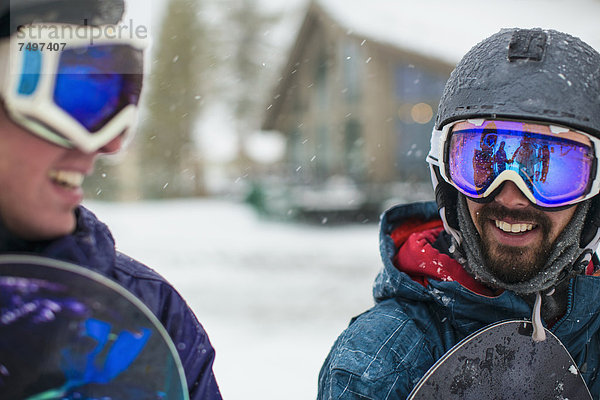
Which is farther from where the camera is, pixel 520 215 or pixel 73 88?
pixel 520 215

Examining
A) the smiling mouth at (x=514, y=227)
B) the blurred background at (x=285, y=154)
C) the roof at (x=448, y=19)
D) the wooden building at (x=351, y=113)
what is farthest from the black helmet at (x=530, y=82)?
the wooden building at (x=351, y=113)

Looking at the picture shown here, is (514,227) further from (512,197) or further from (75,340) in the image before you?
(75,340)

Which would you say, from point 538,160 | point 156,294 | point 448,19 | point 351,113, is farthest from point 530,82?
point 351,113

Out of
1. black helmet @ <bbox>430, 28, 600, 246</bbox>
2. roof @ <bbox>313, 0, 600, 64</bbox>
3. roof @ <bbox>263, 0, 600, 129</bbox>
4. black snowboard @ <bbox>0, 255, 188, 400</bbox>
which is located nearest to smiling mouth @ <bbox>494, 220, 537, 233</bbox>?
black helmet @ <bbox>430, 28, 600, 246</bbox>

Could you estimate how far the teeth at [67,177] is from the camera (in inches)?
43.8

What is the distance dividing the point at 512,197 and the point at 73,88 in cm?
142

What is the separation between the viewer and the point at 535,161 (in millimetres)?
1872

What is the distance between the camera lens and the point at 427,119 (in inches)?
745

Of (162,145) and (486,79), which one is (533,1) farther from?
(162,145)

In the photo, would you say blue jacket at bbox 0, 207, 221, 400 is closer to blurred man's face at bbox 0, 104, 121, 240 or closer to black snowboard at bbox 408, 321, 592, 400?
blurred man's face at bbox 0, 104, 121, 240

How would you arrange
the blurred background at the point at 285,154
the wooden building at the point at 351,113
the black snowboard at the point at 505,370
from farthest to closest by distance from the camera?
the wooden building at the point at 351,113
the blurred background at the point at 285,154
the black snowboard at the point at 505,370

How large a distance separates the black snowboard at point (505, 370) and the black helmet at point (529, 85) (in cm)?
50

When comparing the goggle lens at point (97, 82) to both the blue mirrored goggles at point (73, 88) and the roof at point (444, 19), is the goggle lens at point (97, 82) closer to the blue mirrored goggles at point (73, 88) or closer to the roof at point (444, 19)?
the blue mirrored goggles at point (73, 88)

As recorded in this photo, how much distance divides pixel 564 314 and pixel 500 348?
1.54ft
